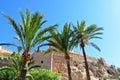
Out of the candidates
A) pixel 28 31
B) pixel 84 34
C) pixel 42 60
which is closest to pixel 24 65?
pixel 28 31

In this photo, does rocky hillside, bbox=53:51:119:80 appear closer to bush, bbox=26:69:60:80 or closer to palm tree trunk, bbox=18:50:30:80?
bush, bbox=26:69:60:80

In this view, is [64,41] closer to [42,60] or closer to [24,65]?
[24,65]

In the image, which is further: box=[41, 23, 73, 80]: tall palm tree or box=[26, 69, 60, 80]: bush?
box=[26, 69, 60, 80]: bush

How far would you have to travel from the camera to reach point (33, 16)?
2486 centimetres

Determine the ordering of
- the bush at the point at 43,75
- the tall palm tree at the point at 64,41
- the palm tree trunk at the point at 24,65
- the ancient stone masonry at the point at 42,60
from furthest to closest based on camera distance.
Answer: the ancient stone masonry at the point at 42,60
the bush at the point at 43,75
the tall palm tree at the point at 64,41
the palm tree trunk at the point at 24,65

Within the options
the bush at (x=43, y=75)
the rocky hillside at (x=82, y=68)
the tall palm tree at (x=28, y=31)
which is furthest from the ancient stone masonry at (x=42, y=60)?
the tall palm tree at (x=28, y=31)

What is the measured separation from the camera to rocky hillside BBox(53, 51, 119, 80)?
60059 millimetres

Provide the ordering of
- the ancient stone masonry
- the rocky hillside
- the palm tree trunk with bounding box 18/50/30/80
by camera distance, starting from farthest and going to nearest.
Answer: the rocky hillside → the ancient stone masonry → the palm tree trunk with bounding box 18/50/30/80

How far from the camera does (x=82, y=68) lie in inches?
2682

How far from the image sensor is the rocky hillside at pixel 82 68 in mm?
60059

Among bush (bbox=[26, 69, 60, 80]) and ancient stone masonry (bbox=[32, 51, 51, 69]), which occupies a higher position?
ancient stone masonry (bbox=[32, 51, 51, 69])

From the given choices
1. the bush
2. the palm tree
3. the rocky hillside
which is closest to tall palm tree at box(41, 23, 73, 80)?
the palm tree

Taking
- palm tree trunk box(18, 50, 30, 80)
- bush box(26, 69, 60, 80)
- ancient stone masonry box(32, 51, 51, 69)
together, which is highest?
ancient stone masonry box(32, 51, 51, 69)

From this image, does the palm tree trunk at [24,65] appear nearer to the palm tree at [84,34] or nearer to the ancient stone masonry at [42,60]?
the palm tree at [84,34]
